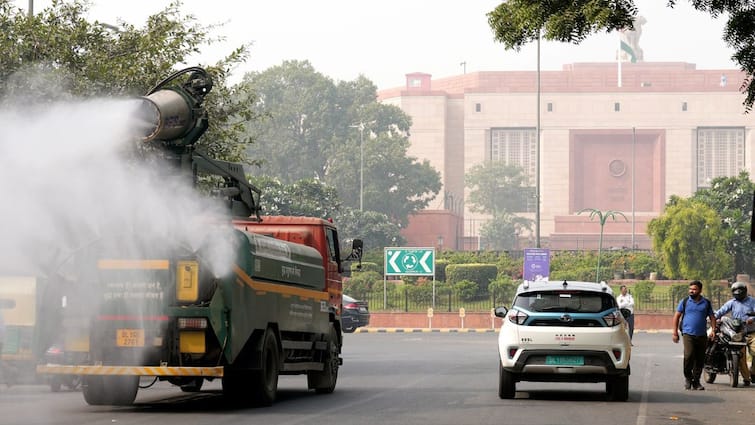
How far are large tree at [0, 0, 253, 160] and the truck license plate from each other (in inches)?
296

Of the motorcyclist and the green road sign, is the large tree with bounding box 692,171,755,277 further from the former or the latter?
the motorcyclist

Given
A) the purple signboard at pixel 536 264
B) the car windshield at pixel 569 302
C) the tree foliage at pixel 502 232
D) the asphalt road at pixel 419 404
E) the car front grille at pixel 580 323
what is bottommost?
the asphalt road at pixel 419 404

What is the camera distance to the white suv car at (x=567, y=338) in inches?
749

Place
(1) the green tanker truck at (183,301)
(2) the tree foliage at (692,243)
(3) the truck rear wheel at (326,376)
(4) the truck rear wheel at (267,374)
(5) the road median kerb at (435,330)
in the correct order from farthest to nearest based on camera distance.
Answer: (2) the tree foliage at (692,243), (5) the road median kerb at (435,330), (3) the truck rear wheel at (326,376), (4) the truck rear wheel at (267,374), (1) the green tanker truck at (183,301)

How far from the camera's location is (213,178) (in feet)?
93.5

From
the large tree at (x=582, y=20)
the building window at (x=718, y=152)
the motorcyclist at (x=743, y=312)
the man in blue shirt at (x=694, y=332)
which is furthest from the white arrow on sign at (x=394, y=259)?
the building window at (x=718, y=152)

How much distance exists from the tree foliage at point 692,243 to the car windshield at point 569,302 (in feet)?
177

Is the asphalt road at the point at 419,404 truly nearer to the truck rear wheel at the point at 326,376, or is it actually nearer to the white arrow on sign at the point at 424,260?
the truck rear wheel at the point at 326,376

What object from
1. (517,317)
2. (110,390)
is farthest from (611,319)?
(110,390)

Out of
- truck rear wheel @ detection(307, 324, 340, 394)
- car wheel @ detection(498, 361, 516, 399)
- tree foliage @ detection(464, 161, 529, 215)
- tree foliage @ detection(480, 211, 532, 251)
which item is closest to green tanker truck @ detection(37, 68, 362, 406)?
truck rear wheel @ detection(307, 324, 340, 394)

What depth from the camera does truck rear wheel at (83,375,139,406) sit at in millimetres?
18172

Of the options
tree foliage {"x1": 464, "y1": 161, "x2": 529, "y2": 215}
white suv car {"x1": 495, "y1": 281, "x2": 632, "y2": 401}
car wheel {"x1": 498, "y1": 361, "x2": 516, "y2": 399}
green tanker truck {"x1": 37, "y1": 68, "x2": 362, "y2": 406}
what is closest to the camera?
green tanker truck {"x1": 37, "y1": 68, "x2": 362, "y2": 406}

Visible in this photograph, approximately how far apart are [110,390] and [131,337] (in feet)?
5.41

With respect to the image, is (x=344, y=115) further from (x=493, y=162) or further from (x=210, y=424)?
(x=210, y=424)
